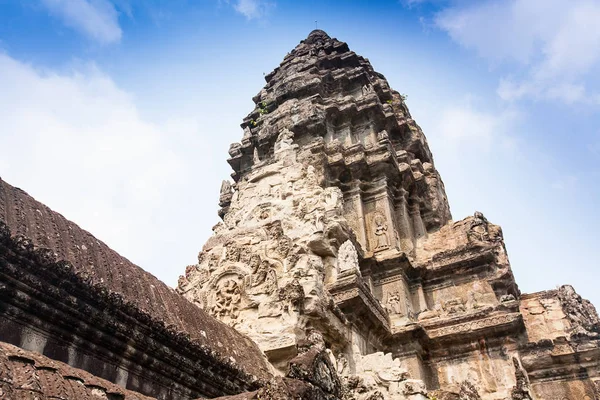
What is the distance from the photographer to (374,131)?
1683cm

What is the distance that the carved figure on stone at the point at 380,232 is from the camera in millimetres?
13344

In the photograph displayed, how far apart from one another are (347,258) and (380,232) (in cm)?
530

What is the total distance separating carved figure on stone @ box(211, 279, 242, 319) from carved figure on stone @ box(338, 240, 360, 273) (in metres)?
1.97

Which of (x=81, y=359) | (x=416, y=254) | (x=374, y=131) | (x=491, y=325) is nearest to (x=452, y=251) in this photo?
(x=416, y=254)

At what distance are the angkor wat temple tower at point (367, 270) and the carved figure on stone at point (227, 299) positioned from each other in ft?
0.06

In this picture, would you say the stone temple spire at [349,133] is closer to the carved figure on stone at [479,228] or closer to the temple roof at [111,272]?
the carved figure on stone at [479,228]

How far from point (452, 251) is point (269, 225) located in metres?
6.81

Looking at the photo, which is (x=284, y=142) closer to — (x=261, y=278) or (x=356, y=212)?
(x=356, y=212)

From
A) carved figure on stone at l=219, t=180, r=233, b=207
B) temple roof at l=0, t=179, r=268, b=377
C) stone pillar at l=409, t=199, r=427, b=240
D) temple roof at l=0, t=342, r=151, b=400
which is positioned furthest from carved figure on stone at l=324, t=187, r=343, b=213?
carved figure on stone at l=219, t=180, r=233, b=207

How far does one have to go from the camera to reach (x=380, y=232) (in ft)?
44.9

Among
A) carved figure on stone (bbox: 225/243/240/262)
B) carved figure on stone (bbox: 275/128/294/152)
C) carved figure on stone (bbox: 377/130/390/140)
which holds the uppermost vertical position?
carved figure on stone (bbox: 377/130/390/140)

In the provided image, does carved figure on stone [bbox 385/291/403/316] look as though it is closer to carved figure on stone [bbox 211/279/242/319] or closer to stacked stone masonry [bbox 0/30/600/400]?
stacked stone masonry [bbox 0/30/600/400]

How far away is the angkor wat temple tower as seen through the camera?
716 centimetres

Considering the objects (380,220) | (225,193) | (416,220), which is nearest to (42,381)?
(380,220)
